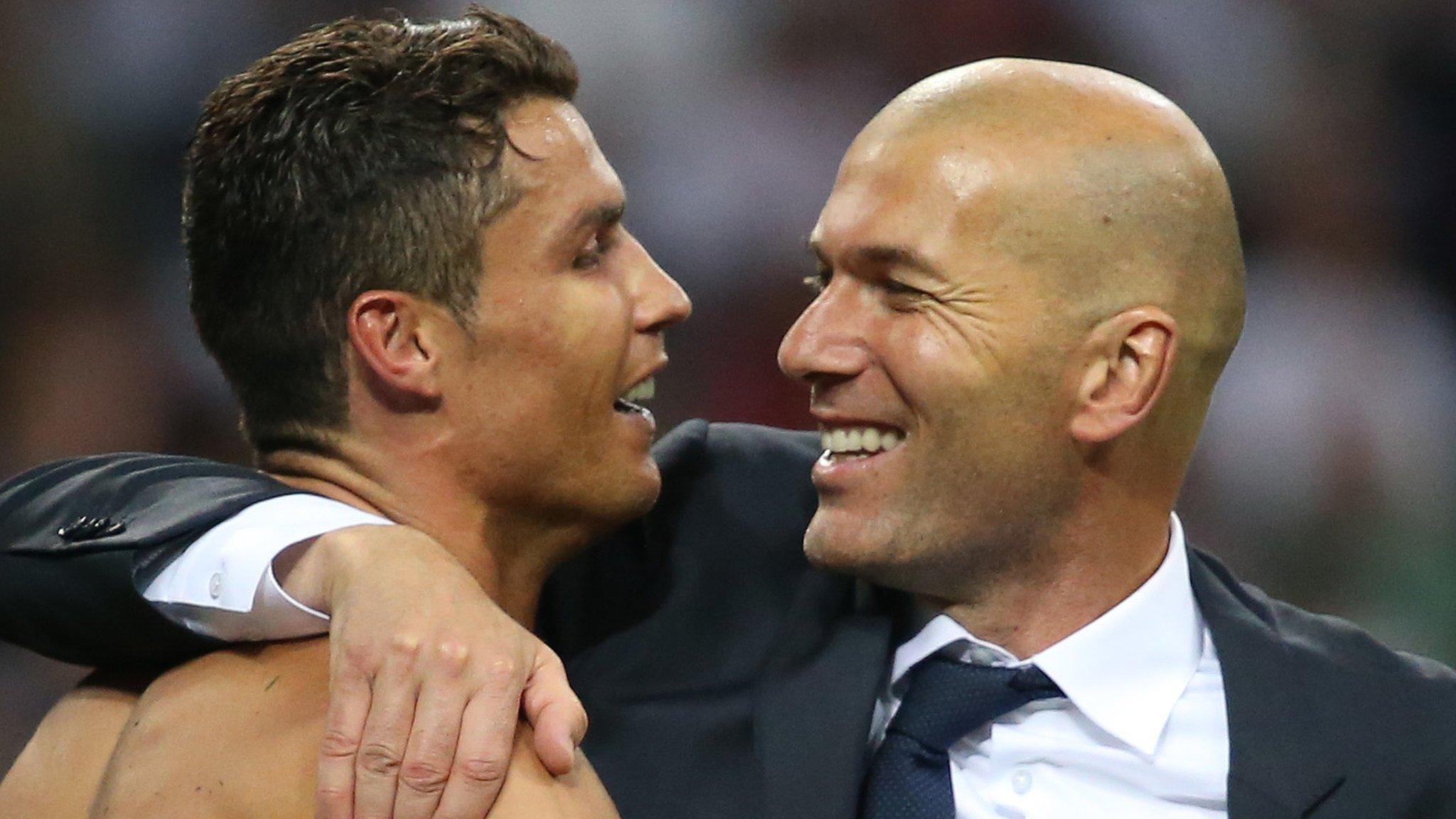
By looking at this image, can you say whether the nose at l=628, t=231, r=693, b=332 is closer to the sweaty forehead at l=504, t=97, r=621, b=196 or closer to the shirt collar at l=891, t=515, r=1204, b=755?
A: the sweaty forehead at l=504, t=97, r=621, b=196

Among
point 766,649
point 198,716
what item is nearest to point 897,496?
point 766,649

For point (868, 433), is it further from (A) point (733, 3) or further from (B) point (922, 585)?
(A) point (733, 3)

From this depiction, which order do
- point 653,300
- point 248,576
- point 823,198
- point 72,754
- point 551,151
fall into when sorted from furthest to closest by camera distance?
point 823,198
point 653,300
point 551,151
point 72,754
point 248,576

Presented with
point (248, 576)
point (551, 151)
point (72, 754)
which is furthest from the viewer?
point (551, 151)

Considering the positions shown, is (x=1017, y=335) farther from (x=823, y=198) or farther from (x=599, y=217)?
(x=823, y=198)

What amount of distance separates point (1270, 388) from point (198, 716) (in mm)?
3033

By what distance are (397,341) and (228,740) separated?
62cm

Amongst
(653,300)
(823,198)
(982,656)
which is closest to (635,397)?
(653,300)

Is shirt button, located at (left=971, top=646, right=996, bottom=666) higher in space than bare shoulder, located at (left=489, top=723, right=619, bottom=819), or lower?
lower

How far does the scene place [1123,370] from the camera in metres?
2.28

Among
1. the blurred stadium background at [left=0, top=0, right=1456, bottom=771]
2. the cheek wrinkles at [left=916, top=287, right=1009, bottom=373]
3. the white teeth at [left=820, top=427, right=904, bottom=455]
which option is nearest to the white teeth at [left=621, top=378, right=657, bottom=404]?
the white teeth at [left=820, top=427, right=904, bottom=455]

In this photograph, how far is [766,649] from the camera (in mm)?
2336

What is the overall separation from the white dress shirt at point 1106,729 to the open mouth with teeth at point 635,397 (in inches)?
19.2

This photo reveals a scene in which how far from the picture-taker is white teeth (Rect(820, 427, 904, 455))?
232 centimetres
